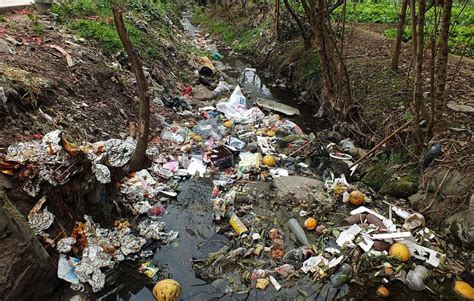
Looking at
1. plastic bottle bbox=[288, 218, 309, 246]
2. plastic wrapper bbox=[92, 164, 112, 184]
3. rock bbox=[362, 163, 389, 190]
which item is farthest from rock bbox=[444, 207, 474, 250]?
plastic wrapper bbox=[92, 164, 112, 184]

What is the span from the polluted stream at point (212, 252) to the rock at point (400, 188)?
2.43 ft

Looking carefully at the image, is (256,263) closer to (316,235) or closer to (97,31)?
(316,235)

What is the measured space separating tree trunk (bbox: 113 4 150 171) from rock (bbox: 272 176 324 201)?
2040mm

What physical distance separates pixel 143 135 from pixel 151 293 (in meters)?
2.10

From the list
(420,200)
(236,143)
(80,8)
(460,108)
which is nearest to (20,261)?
(236,143)

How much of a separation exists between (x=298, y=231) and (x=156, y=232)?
1.75m

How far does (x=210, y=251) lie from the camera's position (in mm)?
4102

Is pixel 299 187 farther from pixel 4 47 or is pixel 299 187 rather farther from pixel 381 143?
pixel 4 47

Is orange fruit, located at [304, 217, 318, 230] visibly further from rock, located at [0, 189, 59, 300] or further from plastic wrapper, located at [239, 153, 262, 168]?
rock, located at [0, 189, 59, 300]

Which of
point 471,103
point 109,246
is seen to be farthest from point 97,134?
point 471,103

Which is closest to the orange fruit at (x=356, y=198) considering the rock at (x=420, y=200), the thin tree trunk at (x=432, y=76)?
the rock at (x=420, y=200)

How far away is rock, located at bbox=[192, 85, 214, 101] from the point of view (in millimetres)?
8773

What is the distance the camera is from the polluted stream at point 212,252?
3.62m

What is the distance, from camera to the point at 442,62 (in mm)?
4414
